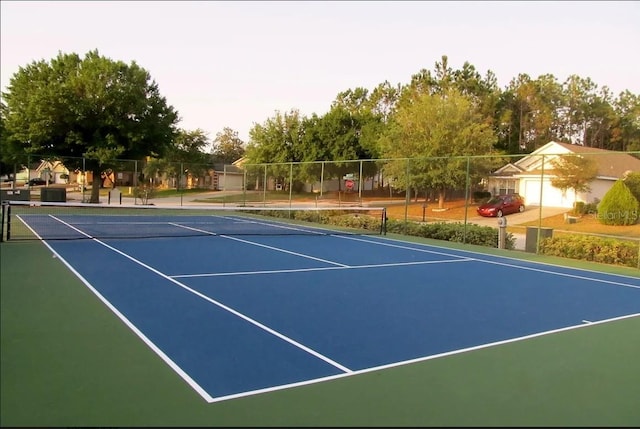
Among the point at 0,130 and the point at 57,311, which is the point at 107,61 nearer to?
the point at 0,130

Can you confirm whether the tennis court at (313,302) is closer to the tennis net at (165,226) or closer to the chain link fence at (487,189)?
the tennis net at (165,226)

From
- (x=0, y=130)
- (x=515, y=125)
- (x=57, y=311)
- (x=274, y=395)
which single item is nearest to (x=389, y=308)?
(x=274, y=395)

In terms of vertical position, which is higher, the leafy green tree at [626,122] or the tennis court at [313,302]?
the leafy green tree at [626,122]

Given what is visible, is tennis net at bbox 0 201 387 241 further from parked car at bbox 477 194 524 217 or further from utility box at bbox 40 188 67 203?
parked car at bbox 477 194 524 217

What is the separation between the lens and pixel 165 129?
30469mm

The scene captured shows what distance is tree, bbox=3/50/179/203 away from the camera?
27672mm

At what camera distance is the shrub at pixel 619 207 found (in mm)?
16219

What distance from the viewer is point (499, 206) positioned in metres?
20.5

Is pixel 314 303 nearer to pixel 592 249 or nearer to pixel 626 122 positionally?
pixel 592 249

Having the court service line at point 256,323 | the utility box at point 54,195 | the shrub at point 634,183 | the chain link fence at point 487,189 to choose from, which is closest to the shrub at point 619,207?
the chain link fence at point 487,189

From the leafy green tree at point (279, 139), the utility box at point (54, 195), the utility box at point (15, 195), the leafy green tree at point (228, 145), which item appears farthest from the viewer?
the leafy green tree at point (228, 145)

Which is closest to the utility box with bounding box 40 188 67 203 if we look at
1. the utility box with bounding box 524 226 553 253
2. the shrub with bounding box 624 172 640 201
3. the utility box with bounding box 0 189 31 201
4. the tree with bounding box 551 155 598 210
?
the utility box with bounding box 0 189 31 201

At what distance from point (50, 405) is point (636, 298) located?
813 cm

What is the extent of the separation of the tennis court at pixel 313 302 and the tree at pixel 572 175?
6.42 m
